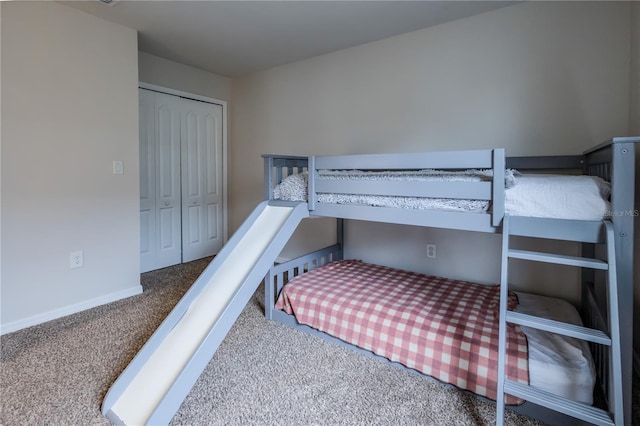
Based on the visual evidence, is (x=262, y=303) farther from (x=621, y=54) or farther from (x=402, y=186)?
(x=621, y=54)

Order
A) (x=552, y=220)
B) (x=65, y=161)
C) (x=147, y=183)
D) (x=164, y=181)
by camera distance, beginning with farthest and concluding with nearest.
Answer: (x=164, y=181), (x=147, y=183), (x=65, y=161), (x=552, y=220)

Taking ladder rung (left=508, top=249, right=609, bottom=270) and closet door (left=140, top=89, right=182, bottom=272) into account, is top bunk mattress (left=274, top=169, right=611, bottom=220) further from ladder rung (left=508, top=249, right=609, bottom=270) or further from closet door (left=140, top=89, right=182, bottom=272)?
closet door (left=140, top=89, right=182, bottom=272)

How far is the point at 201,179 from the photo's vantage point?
152 inches

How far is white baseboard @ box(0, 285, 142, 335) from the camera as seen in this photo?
7.10 feet

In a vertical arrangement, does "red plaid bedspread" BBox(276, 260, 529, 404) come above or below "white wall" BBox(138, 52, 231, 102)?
below

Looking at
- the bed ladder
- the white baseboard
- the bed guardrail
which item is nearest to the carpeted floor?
the white baseboard

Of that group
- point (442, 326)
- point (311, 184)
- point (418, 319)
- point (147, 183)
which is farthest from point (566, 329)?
point (147, 183)

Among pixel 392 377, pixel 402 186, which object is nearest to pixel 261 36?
pixel 402 186

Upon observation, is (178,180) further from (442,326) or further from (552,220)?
(552,220)

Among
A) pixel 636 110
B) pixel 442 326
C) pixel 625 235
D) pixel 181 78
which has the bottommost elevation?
pixel 442 326

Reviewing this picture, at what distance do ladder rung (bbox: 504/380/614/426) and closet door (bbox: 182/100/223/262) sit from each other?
11.3ft

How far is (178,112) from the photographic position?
3.55 m

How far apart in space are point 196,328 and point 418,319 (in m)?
1.16

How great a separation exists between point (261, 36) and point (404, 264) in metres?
2.35
